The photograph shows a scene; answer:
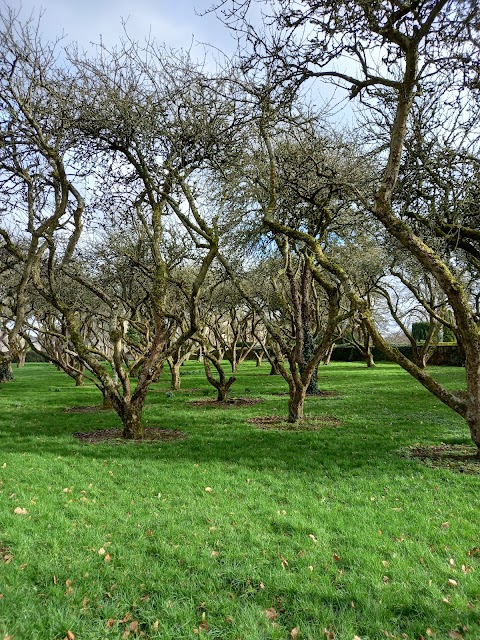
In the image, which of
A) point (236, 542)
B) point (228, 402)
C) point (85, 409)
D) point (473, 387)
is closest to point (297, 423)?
point (228, 402)

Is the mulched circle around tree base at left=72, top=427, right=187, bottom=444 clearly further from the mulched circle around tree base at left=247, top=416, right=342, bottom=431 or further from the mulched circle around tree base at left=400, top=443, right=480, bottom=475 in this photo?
the mulched circle around tree base at left=400, top=443, right=480, bottom=475

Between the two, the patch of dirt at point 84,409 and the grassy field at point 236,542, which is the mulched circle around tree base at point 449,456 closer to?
the grassy field at point 236,542

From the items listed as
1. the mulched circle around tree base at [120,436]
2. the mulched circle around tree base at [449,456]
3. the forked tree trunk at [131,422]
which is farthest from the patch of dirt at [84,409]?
the mulched circle around tree base at [449,456]

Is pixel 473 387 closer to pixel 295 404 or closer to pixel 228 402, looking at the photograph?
pixel 295 404

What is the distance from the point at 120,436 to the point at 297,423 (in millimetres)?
4119

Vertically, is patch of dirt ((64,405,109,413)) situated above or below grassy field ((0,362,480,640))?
above

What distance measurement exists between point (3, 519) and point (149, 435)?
4.74 m

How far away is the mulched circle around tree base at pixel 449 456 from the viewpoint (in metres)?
6.66

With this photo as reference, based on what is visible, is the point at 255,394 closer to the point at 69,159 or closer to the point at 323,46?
the point at 69,159

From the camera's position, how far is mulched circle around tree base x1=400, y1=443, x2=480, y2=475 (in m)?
6.66

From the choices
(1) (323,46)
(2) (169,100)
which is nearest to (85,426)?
(2) (169,100)

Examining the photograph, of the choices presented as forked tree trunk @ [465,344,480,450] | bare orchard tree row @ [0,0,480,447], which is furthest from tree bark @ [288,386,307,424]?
forked tree trunk @ [465,344,480,450]

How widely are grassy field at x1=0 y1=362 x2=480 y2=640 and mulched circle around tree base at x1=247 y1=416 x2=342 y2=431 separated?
4.59ft

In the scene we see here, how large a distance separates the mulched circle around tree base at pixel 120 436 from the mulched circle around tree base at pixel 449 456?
180 inches
